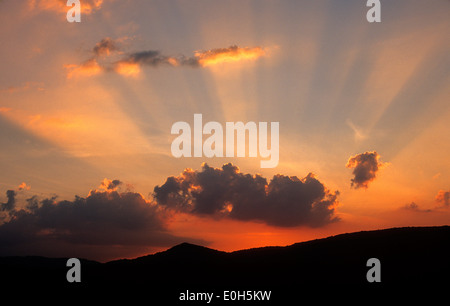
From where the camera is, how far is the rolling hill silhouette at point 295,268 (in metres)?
118

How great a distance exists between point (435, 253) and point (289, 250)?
5160 centimetres

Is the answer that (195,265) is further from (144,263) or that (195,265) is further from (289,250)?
(289,250)

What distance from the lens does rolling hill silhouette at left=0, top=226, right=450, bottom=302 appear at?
118 meters

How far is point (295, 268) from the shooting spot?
13925 cm

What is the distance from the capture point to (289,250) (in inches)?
6191
